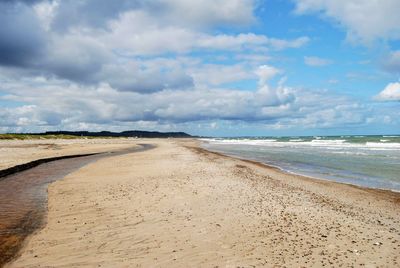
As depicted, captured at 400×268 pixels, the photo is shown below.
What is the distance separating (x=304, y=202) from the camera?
605 inches

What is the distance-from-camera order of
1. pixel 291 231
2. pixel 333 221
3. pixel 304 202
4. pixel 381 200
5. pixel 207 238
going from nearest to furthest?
pixel 207 238
pixel 291 231
pixel 333 221
pixel 304 202
pixel 381 200

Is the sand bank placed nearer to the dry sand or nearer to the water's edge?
the water's edge

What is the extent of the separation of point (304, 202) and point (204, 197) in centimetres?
423

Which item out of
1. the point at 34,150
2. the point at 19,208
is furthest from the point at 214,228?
the point at 34,150

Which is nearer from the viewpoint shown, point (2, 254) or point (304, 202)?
point (2, 254)

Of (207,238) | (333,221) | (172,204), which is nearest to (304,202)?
(333,221)

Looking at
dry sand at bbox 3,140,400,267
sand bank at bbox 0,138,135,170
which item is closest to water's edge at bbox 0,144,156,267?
dry sand at bbox 3,140,400,267

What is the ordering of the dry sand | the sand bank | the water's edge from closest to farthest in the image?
the dry sand → the water's edge → the sand bank

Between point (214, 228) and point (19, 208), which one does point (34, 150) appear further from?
point (214, 228)

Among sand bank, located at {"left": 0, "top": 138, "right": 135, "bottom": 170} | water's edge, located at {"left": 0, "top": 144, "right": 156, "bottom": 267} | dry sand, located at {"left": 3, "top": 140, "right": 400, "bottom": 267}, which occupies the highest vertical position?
sand bank, located at {"left": 0, "top": 138, "right": 135, "bottom": 170}

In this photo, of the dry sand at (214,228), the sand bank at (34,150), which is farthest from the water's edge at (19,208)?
the sand bank at (34,150)

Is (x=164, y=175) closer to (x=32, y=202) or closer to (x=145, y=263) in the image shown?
(x=32, y=202)

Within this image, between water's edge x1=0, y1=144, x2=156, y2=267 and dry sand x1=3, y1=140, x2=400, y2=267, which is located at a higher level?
dry sand x1=3, y1=140, x2=400, y2=267

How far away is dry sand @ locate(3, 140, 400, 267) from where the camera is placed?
867cm
